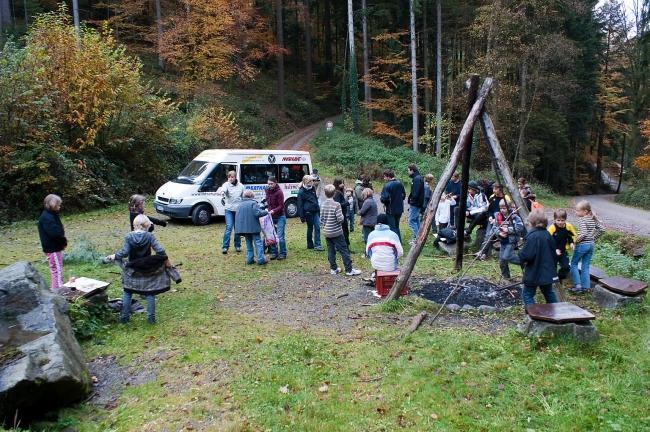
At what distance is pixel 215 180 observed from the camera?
16281 millimetres

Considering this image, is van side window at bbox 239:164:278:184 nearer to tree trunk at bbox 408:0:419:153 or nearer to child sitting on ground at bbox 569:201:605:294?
child sitting on ground at bbox 569:201:605:294

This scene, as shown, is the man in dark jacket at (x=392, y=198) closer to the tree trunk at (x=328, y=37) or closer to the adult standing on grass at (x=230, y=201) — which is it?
the adult standing on grass at (x=230, y=201)

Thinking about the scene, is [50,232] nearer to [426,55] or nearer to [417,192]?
[417,192]

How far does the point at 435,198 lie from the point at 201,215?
9403mm

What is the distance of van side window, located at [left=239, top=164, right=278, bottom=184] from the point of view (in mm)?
16750

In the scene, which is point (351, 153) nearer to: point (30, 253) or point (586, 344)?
point (30, 253)

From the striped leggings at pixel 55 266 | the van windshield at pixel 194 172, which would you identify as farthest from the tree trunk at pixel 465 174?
the van windshield at pixel 194 172

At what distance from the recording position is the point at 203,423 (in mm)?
4879

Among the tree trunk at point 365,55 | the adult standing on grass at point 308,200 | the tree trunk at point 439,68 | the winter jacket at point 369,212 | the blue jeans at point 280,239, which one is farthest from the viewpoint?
the tree trunk at point 365,55

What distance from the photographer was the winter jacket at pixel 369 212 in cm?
1147

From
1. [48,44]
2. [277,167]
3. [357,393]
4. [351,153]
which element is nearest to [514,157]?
[351,153]

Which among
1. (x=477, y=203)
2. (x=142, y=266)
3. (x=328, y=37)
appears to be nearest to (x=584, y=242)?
(x=477, y=203)

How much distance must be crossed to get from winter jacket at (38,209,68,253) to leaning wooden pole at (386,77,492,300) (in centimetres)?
551

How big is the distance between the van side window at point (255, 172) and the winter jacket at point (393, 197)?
6.18 metres
